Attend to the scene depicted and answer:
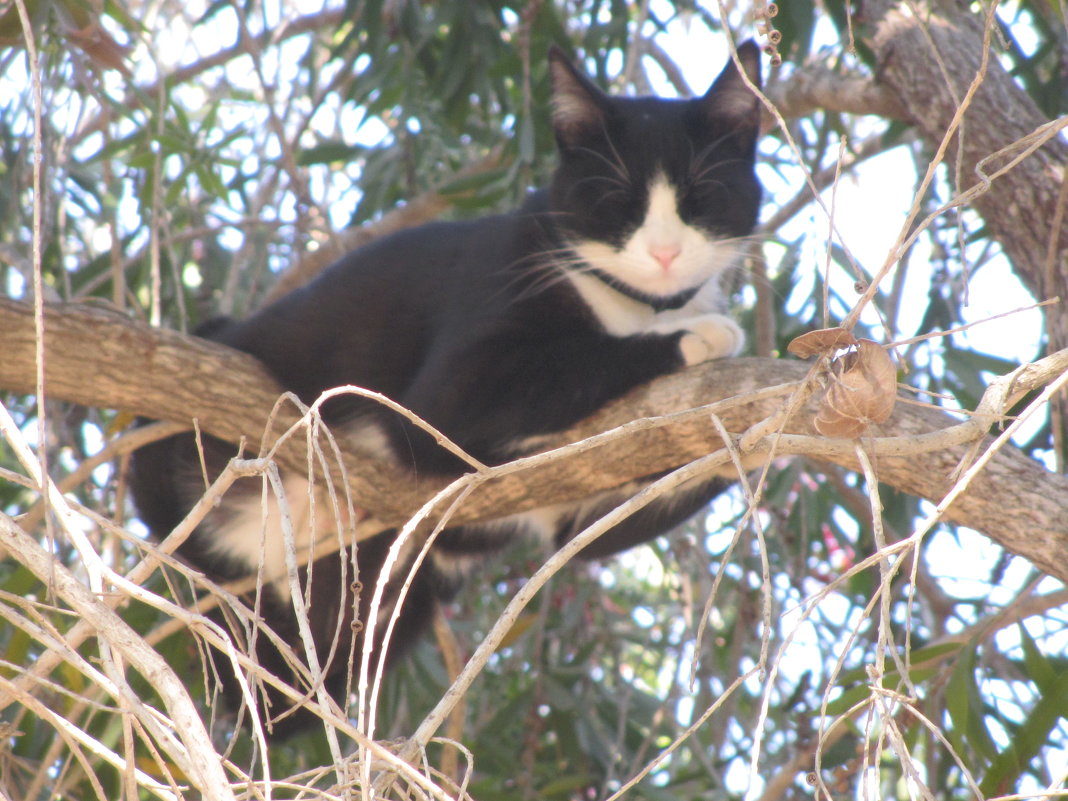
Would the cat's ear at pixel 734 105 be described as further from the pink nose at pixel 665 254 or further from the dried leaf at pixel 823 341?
the dried leaf at pixel 823 341

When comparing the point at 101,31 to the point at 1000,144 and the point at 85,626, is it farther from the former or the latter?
the point at 1000,144

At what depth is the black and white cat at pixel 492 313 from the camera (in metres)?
2.18

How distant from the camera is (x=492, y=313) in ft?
7.20

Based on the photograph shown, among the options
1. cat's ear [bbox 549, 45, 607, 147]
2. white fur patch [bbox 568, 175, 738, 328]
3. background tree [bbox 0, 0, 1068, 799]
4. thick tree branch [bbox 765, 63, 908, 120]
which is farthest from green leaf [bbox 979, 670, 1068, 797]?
cat's ear [bbox 549, 45, 607, 147]

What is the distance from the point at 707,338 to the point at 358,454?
663 millimetres

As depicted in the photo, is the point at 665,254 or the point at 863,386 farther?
the point at 665,254

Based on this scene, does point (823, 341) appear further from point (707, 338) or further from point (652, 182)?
point (652, 182)

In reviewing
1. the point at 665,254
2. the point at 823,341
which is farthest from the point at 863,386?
the point at 665,254

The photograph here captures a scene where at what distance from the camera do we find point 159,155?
2143mm

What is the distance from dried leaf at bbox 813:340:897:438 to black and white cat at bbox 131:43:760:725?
37.4 inches

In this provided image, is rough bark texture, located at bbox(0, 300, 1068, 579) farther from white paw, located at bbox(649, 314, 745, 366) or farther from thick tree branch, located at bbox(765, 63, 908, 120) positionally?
thick tree branch, located at bbox(765, 63, 908, 120)

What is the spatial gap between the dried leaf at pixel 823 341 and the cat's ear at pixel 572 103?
4.29 ft

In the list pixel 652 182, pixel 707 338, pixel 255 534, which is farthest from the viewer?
pixel 255 534

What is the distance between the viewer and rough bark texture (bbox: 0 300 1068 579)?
5.54 ft
